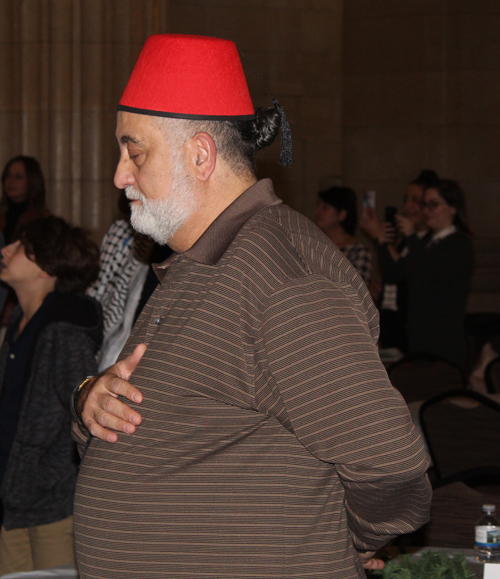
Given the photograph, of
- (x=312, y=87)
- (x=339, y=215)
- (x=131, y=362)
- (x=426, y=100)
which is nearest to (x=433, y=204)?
(x=339, y=215)

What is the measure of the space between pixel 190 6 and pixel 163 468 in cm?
655

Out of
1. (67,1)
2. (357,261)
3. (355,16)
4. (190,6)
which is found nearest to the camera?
(357,261)

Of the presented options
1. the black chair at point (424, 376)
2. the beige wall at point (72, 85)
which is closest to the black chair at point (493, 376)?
the black chair at point (424, 376)

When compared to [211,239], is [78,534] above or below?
below

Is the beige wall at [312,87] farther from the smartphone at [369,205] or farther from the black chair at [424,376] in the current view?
the black chair at [424,376]

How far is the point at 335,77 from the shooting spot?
7301 millimetres

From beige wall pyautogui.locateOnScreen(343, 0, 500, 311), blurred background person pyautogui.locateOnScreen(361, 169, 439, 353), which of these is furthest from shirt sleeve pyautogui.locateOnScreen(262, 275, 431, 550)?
beige wall pyautogui.locateOnScreen(343, 0, 500, 311)

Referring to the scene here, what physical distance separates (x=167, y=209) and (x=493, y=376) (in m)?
3.65

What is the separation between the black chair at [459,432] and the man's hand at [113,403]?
7.05 ft

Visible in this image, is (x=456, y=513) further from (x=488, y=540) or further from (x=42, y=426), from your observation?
(x=42, y=426)

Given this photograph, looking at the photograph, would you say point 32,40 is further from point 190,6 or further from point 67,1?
point 190,6

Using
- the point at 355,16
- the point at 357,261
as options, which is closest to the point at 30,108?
the point at 357,261

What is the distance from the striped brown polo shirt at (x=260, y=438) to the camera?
1.23 metres

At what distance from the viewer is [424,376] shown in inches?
172
